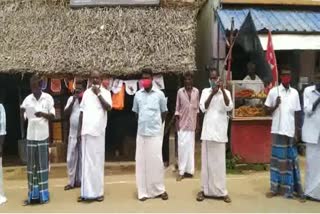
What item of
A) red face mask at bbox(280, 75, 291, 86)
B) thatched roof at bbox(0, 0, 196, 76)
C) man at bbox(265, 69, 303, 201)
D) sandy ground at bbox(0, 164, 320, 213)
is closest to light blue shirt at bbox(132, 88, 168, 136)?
sandy ground at bbox(0, 164, 320, 213)

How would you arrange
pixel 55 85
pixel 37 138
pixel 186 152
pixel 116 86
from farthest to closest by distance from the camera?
pixel 55 85
pixel 116 86
pixel 186 152
pixel 37 138

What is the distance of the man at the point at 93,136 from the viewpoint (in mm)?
Answer: 6363

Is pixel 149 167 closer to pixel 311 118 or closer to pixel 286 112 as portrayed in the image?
pixel 286 112

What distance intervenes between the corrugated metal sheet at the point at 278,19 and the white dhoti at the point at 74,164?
363 cm

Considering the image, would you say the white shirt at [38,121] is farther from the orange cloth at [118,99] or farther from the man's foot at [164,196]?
the orange cloth at [118,99]

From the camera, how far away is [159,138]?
6.45 metres

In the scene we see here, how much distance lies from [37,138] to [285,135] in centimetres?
338

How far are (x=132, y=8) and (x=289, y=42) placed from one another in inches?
142

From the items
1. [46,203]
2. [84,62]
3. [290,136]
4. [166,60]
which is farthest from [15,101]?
[290,136]

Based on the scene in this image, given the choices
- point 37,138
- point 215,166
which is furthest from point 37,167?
point 215,166

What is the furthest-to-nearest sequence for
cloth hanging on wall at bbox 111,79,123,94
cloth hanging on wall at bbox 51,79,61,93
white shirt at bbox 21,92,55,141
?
cloth hanging on wall at bbox 51,79,61,93 → cloth hanging on wall at bbox 111,79,123,94 → white shirt at bbox 21,92,55,141

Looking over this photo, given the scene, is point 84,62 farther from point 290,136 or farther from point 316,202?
point 316,202

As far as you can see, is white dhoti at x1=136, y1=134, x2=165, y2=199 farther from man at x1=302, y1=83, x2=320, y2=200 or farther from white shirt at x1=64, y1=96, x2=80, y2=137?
man at x1=302, y1=83, x2=320, y2=200

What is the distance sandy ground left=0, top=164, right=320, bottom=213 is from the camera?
239 inches
